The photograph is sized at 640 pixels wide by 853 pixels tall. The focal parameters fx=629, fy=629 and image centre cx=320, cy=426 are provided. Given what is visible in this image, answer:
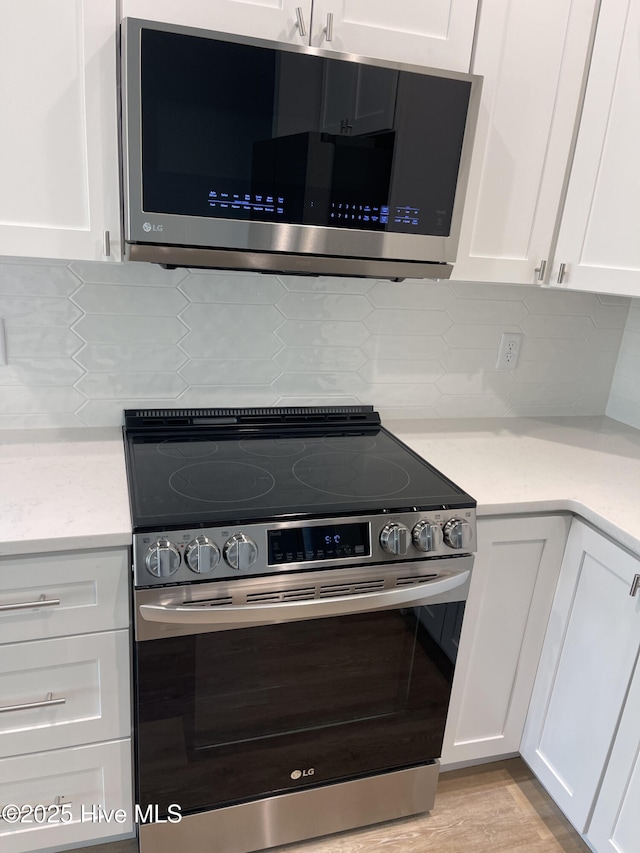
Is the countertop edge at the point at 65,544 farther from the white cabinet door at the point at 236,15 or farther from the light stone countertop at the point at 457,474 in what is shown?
the white cabinet door at the point at 236,15

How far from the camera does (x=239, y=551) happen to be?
4.09 ft

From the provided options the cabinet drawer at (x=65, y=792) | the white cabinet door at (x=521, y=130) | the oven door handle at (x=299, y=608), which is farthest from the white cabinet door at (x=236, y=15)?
the cabinet drawer at (x=65, y=792)

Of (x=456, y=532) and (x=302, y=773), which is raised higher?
(x=456, y=532)

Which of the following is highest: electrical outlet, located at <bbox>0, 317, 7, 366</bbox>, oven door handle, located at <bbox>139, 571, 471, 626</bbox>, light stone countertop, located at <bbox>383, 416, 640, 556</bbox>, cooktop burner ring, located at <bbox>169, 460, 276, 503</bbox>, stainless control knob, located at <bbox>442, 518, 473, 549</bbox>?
electrical outlet, located at <bbox>0, 317, 7, 366</bbox>

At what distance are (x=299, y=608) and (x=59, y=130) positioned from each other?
109cm

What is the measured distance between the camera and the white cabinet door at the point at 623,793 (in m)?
1.39

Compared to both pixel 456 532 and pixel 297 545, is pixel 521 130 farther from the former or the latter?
pixel 297 545

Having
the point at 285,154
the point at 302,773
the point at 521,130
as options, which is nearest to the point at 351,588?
the point at 302,773

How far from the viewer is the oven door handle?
1.24 m

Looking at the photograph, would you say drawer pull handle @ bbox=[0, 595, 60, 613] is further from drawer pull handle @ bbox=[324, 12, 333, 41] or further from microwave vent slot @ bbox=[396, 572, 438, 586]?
drawer pull handle @ bbox=[324, 12, 333, 41]

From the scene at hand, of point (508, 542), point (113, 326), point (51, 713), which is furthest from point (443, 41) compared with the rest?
point (51, 713)

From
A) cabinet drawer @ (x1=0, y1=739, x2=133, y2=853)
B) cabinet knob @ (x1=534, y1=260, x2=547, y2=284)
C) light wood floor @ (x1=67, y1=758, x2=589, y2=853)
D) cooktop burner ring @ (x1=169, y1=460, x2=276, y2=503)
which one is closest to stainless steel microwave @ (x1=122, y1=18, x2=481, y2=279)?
cabinet knob @ (x1=534, y1=260, x2=547, y2=284)

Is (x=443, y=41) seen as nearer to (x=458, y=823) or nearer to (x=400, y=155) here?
(x=400, y=155)

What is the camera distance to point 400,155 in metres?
1.38
